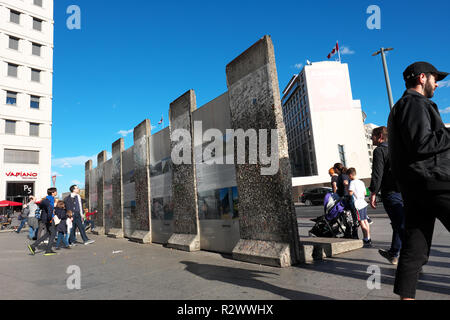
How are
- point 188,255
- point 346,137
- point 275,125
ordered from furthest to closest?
point 346,137, point 188,255, point 275,125

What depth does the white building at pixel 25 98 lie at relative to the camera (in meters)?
29.1

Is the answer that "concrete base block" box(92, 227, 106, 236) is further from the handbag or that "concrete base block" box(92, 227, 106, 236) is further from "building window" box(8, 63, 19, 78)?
"building window" box(8, 63, 19, 78)

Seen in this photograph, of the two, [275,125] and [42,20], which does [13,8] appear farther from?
[275,125]

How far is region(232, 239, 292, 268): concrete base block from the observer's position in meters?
4.43

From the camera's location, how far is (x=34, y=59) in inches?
1240

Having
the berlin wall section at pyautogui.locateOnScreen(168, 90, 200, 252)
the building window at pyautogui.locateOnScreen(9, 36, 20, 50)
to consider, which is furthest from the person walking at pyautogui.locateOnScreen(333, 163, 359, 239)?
the building window at pyautogui.locateOnScreen(9, 36, 20, 50)

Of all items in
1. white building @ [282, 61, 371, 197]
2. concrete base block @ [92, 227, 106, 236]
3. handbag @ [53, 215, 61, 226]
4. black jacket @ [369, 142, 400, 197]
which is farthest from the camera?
white building @ [282, 61, 371, 197]

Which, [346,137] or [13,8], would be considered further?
[346,137]

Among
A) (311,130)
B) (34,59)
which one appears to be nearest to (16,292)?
(34,59)

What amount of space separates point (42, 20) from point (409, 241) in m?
40.7

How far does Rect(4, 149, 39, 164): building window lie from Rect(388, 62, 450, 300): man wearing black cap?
3485 cm

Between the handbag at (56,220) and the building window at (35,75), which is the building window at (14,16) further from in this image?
the handbag at (56,220)

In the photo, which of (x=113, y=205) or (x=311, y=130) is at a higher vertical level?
(x=311, y=130)

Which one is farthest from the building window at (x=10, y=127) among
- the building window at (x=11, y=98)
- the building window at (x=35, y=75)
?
the building window at (x=35, y=75)
